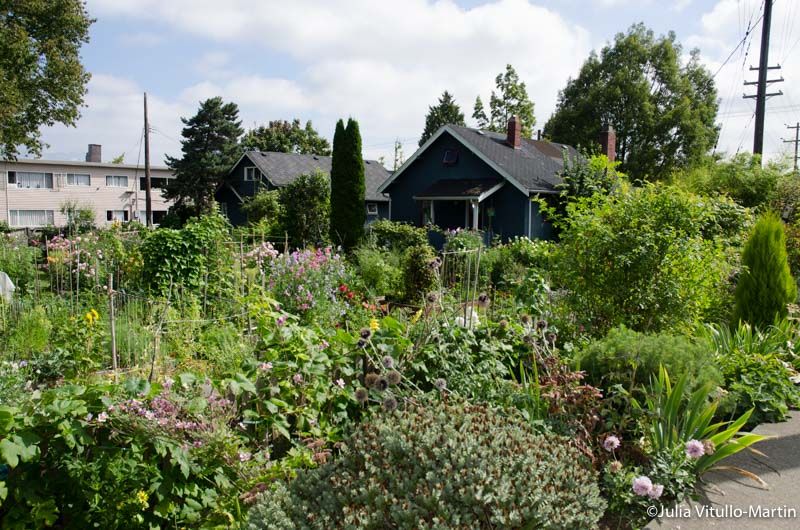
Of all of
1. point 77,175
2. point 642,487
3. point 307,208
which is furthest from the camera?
point 77,175

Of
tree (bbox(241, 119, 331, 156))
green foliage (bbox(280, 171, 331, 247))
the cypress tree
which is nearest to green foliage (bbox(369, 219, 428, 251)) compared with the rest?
green foliage (bbox(280, 171, 331, 247))

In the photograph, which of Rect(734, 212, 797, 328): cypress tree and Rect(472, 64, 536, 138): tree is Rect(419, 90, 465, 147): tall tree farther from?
Rect(734, 212, 797, 328): cypress tree

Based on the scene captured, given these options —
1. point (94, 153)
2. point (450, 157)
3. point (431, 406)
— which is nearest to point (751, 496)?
point (431, 406)

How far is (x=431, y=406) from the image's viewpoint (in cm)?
305

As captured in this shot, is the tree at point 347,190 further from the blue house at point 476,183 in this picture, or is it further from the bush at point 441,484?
the bush at point 441,484

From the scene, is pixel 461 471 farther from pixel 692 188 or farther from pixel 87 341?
pixel 692 188

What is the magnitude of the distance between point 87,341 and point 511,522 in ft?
15.1

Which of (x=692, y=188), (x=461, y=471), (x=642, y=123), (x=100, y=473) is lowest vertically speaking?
(x=100, y=473)

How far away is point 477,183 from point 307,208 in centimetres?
654

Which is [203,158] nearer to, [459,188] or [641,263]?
[459,188]

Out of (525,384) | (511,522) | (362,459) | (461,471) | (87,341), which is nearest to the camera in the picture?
(511,522)

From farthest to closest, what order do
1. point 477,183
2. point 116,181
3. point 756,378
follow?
point 116,181
point 477,183
point 756,378

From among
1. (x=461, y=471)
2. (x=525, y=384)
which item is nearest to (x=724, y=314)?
(x=525, y=384)

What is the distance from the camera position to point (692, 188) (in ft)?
50.0
